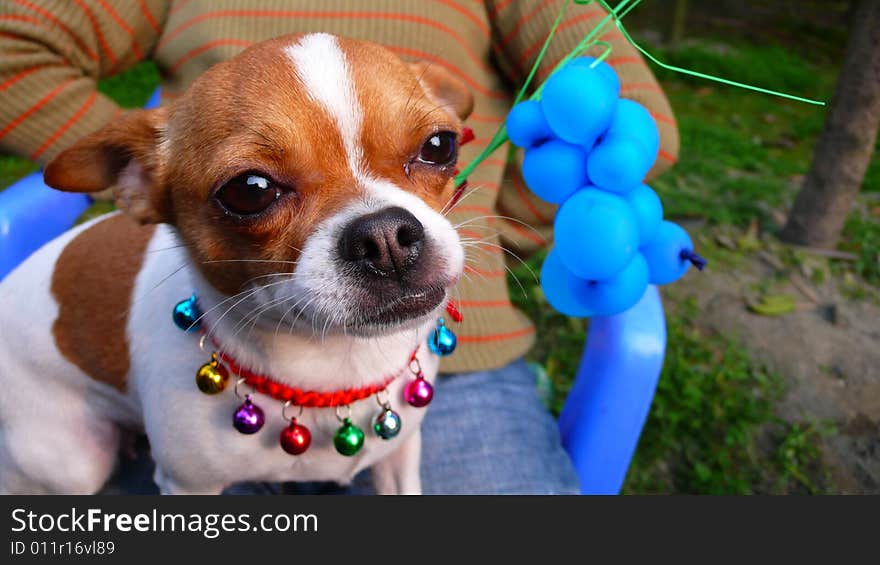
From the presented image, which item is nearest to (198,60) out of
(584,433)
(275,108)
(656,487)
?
(275,108)

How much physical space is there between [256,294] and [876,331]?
2.71 metres

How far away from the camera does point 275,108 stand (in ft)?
4.17

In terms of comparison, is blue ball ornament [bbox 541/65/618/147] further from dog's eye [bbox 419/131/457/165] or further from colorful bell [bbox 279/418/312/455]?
colorful bell [bbox 279/418/312/455]

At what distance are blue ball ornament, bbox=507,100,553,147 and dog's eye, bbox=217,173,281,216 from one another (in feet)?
1.69

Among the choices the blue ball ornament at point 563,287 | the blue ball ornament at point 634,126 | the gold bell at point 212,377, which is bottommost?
the gold bell at point 212,377

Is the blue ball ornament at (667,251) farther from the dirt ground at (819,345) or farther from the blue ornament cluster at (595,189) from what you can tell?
→ the dirt ground at (819,345)

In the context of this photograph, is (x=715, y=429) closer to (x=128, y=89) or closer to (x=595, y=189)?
(x=595, y=189)

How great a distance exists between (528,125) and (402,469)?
2.91 ft

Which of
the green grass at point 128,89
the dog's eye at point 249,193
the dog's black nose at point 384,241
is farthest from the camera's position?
the green grass at point 128,89

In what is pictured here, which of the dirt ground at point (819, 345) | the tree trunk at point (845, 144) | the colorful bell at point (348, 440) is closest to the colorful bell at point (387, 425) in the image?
the colorful bell at point (348, 440)

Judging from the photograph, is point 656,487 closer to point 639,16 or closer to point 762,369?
point 762,369

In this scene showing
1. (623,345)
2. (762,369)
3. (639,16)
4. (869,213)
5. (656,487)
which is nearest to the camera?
(623,345)

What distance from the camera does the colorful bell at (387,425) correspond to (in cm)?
151

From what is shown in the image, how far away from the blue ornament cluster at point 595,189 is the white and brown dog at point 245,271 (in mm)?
203
